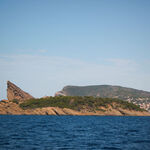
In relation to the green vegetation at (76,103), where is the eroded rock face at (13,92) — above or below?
above

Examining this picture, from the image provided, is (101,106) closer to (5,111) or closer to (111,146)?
(5,111)

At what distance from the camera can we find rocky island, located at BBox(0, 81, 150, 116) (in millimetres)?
166363

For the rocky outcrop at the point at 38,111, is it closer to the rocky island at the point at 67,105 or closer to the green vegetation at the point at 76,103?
the rocky island at the point at 67,105

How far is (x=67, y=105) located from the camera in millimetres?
181625

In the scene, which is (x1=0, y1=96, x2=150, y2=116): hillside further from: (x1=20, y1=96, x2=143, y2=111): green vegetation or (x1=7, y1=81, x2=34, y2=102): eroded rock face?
(x1=7, y1=81, x2=34, y2=102): eroded rock face

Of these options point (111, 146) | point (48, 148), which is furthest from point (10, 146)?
point (111, 146)

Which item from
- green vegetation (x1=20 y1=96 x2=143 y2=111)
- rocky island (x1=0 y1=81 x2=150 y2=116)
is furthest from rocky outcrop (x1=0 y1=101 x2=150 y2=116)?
green vegetation (x1=20 y1=96 x2=143 y2=111)

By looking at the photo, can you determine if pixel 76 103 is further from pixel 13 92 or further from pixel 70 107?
pixel 13 92

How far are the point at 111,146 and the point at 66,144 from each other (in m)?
6.22

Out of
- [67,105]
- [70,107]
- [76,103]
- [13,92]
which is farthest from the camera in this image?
[13,92]

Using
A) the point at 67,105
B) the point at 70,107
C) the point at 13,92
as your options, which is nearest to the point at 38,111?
the point at 67,105

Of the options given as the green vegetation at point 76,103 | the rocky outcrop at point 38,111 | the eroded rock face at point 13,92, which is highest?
the eroded rock face at point 13,92

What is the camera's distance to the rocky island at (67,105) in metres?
166

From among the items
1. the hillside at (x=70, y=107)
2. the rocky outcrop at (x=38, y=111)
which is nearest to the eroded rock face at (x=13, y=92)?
the hillside at (x=70, y=107)
